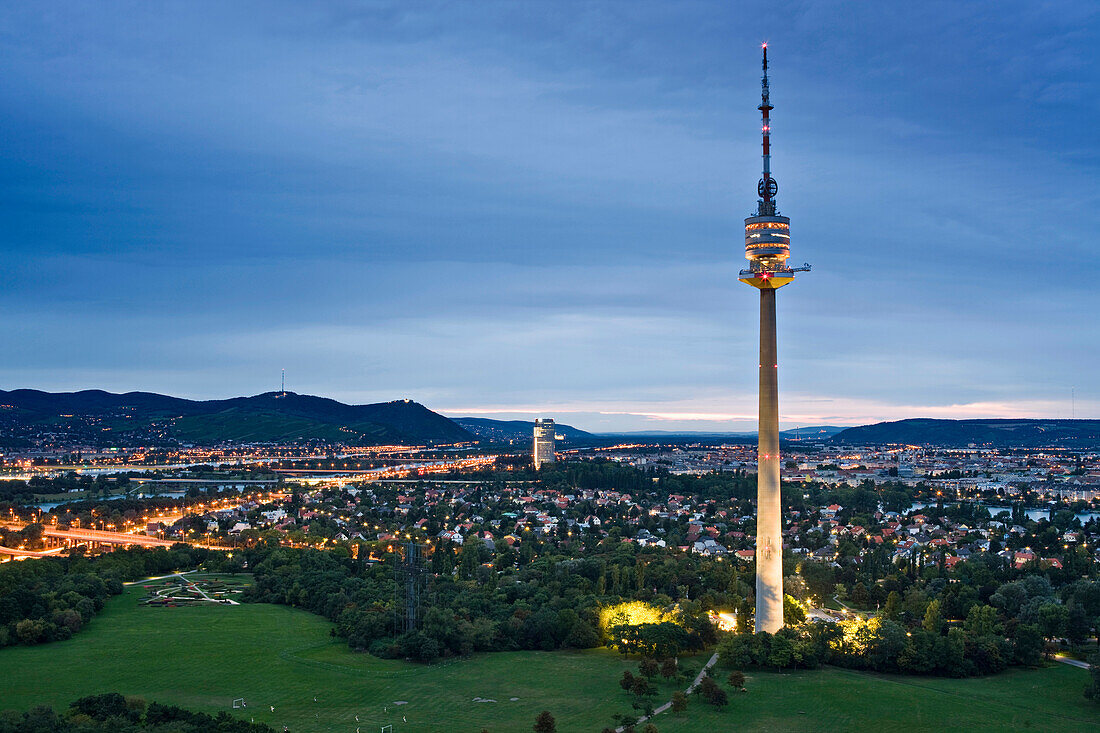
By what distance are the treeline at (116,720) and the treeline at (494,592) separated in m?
17.3

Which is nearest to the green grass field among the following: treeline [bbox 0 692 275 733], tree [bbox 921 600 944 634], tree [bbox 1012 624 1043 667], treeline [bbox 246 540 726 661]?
tree [bbox 1012 624 1043 667]

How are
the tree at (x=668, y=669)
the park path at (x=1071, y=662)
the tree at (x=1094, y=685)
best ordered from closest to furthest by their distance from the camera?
the tree at (x=1094, y=685), the tree at (x=668, y=669), the park path at (x=1071, y=662)

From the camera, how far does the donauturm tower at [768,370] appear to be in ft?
183

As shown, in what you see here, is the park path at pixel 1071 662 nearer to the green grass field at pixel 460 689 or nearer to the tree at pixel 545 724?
the green grass field at pixel 460 689

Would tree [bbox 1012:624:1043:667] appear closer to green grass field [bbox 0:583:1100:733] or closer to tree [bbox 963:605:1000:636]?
green grass field [bbox 0:583:1100:733]

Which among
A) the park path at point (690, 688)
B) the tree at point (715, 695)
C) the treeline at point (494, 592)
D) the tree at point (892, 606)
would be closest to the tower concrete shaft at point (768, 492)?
the treeline at point (494, 592)

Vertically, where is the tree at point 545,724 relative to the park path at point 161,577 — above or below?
above

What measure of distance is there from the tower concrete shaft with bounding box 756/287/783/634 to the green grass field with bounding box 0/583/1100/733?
6.68 metres

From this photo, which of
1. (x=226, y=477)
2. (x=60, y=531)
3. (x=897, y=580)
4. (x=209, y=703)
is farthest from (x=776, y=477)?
(x=226, y=477)

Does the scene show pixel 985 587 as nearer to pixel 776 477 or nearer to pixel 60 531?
pixel 776 477

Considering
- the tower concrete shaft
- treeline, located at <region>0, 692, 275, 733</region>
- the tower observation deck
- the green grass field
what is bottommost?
the green grass field

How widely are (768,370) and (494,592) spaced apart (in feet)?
81.0

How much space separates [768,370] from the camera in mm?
59469

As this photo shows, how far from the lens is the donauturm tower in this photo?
55812mm
